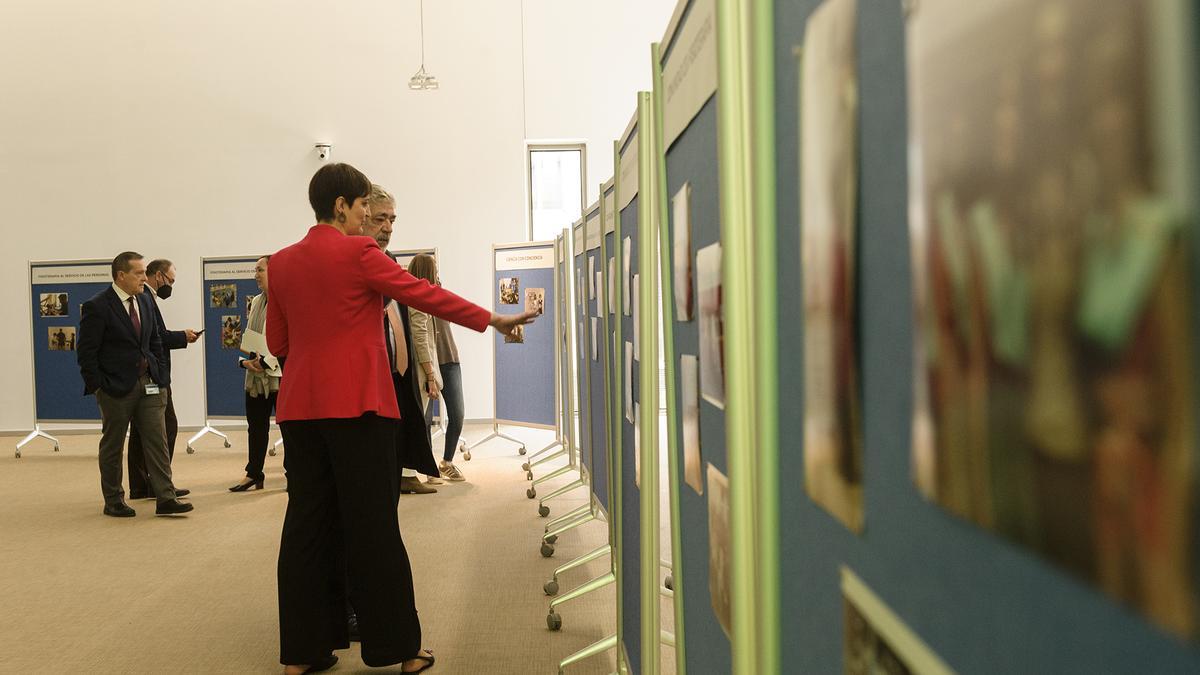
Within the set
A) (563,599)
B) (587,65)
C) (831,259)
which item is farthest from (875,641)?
(587,65)

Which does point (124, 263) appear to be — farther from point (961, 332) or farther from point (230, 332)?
point (961, 332)

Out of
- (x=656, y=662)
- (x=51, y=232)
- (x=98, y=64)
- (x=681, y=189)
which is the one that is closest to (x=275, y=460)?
(x=51, y=232)

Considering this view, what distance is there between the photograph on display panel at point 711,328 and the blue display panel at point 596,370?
2.32 meters

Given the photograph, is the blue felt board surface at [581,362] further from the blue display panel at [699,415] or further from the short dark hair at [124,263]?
the blue display panel at [699,415]

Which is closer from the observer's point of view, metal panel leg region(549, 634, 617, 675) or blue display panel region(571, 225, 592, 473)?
metal panel leg region(549, 634, 617, 675)

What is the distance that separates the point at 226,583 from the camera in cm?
418

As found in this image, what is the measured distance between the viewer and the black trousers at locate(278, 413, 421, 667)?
111 inches

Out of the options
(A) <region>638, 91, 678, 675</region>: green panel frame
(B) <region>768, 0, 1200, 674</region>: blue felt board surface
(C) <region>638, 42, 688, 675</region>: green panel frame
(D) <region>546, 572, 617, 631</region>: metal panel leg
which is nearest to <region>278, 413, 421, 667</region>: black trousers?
(D) <region>546, 572, 617, 631</region>: metal panel leg

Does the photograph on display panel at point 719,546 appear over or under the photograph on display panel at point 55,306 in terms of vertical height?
under

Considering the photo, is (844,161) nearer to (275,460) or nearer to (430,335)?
(430,335)

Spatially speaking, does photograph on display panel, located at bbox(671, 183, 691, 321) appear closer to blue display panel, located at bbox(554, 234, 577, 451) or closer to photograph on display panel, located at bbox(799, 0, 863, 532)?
photograph on display panel, located at bbox(799, 0, 863, 532)

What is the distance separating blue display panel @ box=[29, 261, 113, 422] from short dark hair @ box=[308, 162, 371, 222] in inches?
265

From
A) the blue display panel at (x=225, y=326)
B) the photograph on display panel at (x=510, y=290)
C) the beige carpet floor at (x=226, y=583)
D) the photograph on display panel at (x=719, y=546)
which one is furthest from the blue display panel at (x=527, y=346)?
the photograph on display panel at (x=719, y=546)

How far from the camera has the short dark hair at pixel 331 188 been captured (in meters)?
2.85
